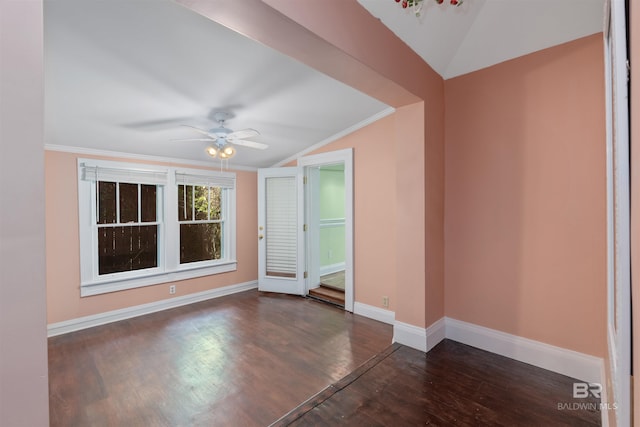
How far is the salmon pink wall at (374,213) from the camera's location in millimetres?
3316

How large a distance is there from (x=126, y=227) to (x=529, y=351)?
4588 millimetres

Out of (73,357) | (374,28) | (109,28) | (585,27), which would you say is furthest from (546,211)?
(73,357)

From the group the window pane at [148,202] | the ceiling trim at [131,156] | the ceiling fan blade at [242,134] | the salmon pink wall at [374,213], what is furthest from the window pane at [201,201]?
the salmon pink wall at [374,213]

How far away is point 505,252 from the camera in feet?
8.04

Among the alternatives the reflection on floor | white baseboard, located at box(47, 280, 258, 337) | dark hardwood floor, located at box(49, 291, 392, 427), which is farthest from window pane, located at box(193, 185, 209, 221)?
the reflection on floor

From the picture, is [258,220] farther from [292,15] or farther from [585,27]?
[585,27]

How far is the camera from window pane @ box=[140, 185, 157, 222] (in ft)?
12.7

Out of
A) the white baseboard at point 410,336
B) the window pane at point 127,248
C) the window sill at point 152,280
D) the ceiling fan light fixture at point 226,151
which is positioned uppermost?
the ceiling fan light fixture at point 226,151

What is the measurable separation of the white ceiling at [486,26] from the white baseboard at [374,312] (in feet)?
8.66

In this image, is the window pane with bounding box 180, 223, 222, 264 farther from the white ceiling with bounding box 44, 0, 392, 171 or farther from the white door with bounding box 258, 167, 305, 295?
the white ceiling with bounding box 44, 0, 392, 171

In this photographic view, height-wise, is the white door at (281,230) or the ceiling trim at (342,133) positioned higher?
the ceiling trim at (342,133)

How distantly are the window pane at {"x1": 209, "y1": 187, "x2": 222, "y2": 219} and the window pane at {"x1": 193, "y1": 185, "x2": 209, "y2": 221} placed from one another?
65 mm

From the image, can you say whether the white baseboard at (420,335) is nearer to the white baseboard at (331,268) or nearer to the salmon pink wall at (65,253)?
the white baseboard at (331,268)

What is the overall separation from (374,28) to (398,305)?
230 cm
